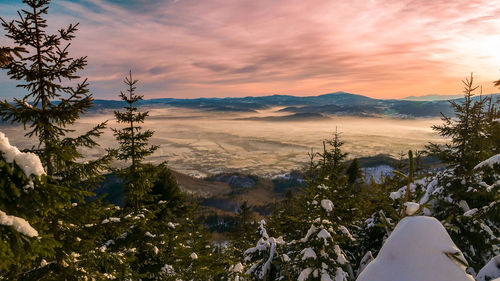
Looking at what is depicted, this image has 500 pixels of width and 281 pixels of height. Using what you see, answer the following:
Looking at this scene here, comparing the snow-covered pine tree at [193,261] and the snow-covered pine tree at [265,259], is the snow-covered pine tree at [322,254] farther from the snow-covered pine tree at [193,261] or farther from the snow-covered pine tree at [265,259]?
the snow-covered pine tree at [193,261]

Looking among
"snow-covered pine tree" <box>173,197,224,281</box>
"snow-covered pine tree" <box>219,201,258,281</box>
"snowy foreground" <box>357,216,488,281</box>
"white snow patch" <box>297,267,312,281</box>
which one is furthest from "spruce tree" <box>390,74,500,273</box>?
"snow-covered pine tree" <box>173,197,224,281</box>

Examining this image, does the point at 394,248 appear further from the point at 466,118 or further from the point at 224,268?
the point at 466,118

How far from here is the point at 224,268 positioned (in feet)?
34.7

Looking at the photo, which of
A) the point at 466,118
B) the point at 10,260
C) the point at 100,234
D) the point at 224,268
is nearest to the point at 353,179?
the point at 466,118

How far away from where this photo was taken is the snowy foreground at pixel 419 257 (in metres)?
2.08

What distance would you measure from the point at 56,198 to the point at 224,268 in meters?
8.57

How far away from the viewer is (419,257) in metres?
2.15

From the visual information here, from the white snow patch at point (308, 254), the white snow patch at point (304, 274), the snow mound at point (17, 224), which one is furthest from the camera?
the white snow patch at point (308, 254)

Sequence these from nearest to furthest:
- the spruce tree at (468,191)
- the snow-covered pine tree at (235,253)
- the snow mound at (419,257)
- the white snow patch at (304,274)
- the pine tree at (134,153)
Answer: the snow mound at (419,257) → the white snow patch at (304,274) → the spruce tree at (468,191) → the snow-covered pine tree at (235,253) → the pine tree at (134,153)

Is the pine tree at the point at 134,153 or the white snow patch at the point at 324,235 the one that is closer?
the white snow patch at the point at 324,235

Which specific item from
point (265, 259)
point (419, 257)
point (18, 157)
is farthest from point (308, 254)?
point (18, 157)

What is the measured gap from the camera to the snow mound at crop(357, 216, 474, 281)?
2.08 metres

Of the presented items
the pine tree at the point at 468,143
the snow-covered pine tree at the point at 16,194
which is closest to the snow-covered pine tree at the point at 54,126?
the snow-covered pine tree at the point at 16,194

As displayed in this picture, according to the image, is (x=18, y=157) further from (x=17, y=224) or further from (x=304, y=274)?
(x=304, y=274)
